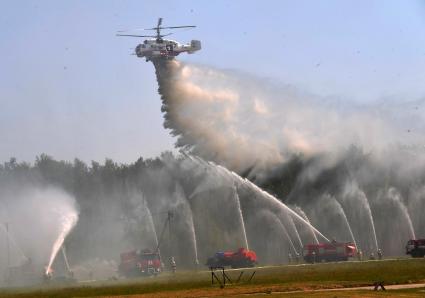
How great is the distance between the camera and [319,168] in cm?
15538

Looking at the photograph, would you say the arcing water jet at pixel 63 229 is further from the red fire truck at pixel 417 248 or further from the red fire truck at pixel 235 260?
the red fire truck at pixel 417 248

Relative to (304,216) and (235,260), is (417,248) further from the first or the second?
(304,216)

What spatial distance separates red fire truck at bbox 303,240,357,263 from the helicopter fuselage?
145ft

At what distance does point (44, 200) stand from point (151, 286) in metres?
62.8

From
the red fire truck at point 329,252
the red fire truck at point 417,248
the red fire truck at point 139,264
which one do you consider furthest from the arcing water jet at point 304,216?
the red fire truck at point 139,264

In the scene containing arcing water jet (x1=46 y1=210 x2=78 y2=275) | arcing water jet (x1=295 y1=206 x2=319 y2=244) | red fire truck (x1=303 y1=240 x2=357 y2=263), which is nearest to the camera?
red fire truck (x1=303 y1=240 x2=357 y2=263)


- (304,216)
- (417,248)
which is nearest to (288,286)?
(417,248)

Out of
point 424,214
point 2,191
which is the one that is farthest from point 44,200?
point 424,214

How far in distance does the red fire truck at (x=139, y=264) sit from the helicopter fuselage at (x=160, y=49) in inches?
1459

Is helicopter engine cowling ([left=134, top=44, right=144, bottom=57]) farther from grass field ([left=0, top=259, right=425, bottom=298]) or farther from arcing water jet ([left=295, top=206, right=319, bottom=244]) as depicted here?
grass field ([left=0, top=259, right=425, bottom=298])

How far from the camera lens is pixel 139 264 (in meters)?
116

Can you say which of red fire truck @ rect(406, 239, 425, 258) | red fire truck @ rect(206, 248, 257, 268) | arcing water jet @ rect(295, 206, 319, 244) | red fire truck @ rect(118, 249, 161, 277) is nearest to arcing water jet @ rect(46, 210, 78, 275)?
red fire truck @ rect(118, 249, 161, 277)

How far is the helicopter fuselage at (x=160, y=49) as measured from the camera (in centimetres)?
14350

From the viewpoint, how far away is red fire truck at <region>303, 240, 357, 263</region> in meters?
113
